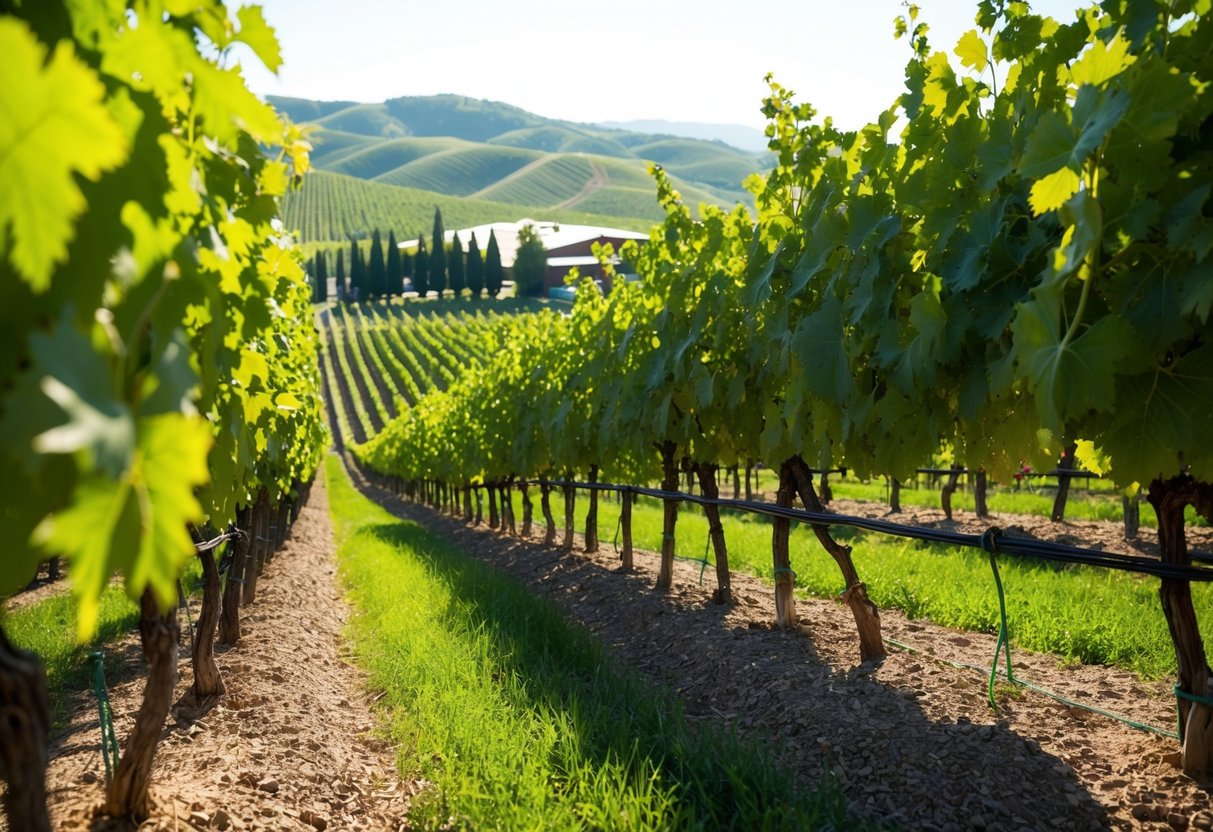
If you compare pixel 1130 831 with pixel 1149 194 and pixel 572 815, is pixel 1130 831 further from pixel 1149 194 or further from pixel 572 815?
pixel 1149 194

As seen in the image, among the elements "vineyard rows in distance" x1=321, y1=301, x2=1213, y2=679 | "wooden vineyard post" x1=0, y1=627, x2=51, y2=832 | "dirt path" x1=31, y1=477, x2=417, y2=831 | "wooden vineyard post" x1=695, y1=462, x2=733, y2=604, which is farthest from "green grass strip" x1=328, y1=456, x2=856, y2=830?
"vineyard rows in distance" x1=321, y1=301, x2=1213, y2=679

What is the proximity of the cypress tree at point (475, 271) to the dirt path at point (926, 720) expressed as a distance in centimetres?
10294

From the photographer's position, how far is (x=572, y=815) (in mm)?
3438

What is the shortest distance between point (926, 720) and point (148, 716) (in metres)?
3.40

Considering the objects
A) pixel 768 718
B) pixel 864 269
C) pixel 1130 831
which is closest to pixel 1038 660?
pixel 768 718

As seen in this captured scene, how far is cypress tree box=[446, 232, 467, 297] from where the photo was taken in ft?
354

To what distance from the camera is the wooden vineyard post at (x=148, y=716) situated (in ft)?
9.71

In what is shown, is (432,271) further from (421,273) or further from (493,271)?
(493,271)

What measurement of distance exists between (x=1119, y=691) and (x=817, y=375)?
7.84ft

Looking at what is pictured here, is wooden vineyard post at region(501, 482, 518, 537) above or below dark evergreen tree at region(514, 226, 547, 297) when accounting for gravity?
below

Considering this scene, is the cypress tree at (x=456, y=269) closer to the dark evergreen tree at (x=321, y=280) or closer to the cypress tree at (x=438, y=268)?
the cypress tree at (x=438, y=268)

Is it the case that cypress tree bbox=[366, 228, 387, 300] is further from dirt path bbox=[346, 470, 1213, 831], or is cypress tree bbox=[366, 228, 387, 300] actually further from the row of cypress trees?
dirt path bbox=[346, 470, 1213, 831]

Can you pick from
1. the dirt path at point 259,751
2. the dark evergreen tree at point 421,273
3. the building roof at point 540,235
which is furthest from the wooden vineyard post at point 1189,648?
the building roof at point 540,235

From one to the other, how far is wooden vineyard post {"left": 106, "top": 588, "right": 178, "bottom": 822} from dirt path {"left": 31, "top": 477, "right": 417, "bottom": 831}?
11 centimetres
